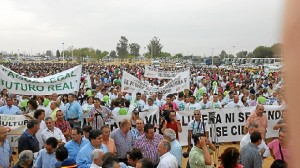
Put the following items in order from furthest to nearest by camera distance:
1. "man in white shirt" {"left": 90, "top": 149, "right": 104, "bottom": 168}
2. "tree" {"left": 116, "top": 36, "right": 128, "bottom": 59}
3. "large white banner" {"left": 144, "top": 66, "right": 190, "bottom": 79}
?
"tree" {"left": 116, "top": 36, "right": 128, "bottom": 59} → "large white banner" {"left": 144, "top": 66, "right": 190, "bottom": 79} → "man in white shirt" {"left": 90, "top": 149, "right": 104, "bottom": 168}

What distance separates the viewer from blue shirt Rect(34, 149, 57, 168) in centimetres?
611

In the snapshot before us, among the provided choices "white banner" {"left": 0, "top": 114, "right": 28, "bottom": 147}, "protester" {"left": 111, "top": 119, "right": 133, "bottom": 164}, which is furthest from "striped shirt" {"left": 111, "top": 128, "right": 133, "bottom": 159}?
"white banner" {"left": 0, "top": 114, "right": 28, "bottom": 147}

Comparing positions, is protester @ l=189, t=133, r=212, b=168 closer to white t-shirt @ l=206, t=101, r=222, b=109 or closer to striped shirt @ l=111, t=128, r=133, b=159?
striped shirt @ l=111, t=128, r=133, b=159

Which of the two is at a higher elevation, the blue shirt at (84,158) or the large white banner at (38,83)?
the large white banner at (38,83)

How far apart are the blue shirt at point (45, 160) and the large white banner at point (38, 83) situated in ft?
16.3

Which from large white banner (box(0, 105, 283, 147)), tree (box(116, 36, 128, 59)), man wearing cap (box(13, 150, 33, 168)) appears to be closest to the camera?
man wearing cap (box(13, 150, 33, 168))

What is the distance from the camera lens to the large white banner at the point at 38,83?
10.7 m

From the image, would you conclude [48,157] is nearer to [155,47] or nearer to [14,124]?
[14,124]

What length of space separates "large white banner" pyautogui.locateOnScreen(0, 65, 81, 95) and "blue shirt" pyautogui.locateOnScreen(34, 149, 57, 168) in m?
4.96

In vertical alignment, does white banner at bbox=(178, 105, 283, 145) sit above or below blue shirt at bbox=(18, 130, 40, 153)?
below

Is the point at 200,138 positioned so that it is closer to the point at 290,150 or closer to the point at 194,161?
the point at 194,161

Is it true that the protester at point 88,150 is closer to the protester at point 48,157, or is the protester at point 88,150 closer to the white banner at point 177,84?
the protester at point 48,157

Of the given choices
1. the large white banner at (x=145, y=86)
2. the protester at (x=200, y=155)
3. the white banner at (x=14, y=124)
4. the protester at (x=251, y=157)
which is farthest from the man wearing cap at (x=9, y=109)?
the protester at (x=251, y=157)

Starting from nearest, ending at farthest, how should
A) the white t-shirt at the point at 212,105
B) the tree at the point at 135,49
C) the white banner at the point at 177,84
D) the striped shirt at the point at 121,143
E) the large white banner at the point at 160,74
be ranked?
the striped shirt at the point at 121,143 → the white t-shirt at the point at 212,105 → the white banner at the point at 177,84 → the large white banner at the point at 160,74 → the tree at the point at 135,49
